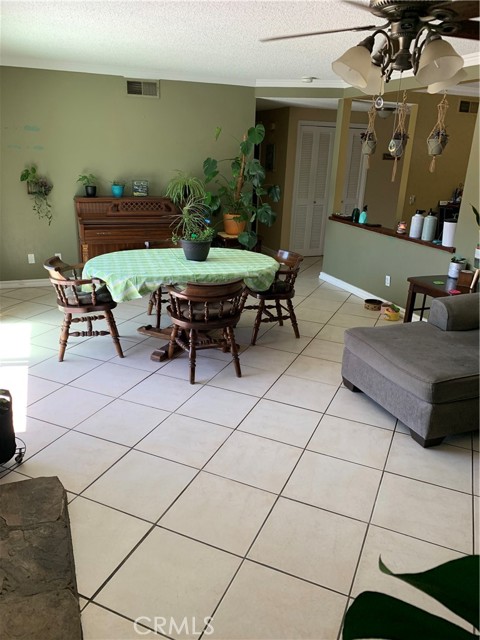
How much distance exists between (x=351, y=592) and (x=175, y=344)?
7.62 ft

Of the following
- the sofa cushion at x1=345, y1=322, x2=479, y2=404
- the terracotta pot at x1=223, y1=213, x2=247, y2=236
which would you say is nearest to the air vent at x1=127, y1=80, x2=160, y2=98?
the terracotta pot at x1=223, y1=213, x2=247, y2=236

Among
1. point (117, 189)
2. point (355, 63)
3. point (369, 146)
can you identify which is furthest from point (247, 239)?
point (355, 63)

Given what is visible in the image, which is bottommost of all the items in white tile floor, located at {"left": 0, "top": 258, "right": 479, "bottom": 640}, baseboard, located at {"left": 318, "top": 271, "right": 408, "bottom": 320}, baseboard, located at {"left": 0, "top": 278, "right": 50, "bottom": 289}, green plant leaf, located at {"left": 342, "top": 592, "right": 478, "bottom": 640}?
white tile floor, located at {"left": 0, "top": 258, "right": 479, "bottom": 640}

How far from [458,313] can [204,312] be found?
5.71 ft

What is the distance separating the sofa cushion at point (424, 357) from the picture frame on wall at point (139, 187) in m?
3.57

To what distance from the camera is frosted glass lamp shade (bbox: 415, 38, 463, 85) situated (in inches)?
73.5

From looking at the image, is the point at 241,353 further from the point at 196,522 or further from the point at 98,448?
the point at 196,522

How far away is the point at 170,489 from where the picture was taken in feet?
7.43

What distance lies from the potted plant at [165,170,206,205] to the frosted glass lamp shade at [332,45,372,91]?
3792 mm

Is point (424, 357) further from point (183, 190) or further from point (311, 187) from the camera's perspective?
point (311, 187)

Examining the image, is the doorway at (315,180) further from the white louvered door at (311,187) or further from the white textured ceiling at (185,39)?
the white textured ceiling at (185,39)

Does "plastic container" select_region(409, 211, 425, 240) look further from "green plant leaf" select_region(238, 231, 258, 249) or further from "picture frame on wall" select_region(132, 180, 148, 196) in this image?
"picture frame on wall" select_region(132, 180, 148, 196)

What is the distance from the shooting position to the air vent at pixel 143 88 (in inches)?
214

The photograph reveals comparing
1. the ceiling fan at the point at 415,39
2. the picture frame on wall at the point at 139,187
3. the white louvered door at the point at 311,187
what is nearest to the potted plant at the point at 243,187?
the picture frame on wall at the point at 139,187
